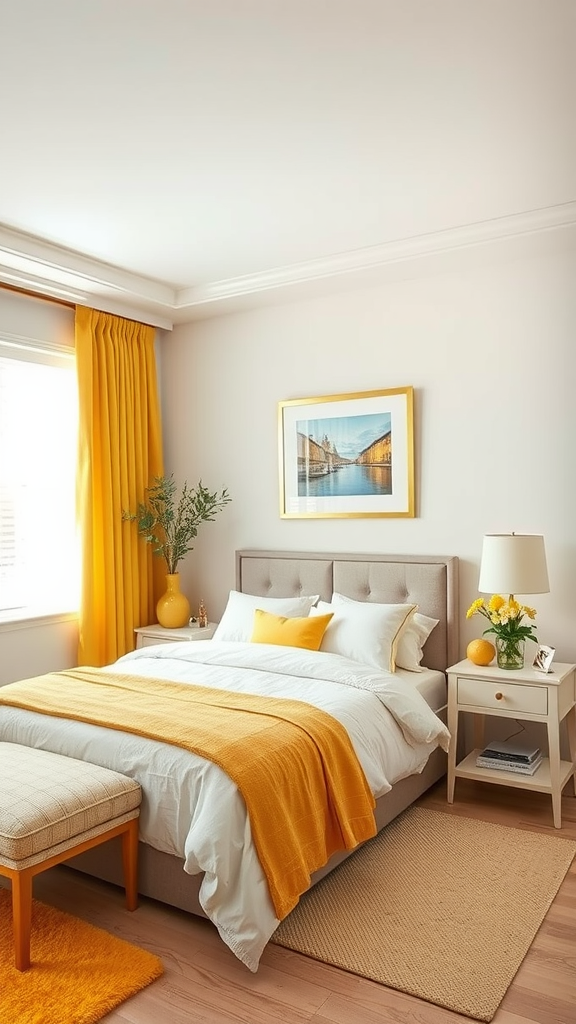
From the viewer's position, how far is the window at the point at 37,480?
173 inches

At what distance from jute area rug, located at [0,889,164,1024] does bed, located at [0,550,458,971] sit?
9.6 inches

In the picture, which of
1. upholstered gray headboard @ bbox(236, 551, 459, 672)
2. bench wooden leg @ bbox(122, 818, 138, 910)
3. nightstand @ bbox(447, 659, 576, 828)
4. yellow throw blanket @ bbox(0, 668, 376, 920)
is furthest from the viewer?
upholstered gray headboard @ bbox(236, 551, 459, 672)

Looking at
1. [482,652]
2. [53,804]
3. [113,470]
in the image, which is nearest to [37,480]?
[113,470]

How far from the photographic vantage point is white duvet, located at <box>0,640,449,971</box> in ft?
7.57

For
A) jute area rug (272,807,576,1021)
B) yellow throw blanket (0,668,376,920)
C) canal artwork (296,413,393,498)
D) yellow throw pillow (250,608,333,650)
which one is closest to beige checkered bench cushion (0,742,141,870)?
yellow throw blanket (0,668,376,920)

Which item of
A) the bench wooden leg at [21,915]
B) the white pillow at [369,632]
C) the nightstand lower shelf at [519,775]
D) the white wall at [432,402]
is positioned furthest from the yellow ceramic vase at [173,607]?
the bench wooden leg at [21,915]

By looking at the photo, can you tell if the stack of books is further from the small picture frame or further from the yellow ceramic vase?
the yellow ceramic vase

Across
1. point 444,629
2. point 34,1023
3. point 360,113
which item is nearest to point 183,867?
point 34,1023

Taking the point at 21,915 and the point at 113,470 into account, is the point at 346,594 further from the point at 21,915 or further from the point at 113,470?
the point at 21,915

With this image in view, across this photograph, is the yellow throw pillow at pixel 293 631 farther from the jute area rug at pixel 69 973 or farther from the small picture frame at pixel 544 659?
the jute area rug at pixel 69 973

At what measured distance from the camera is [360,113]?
2.66 m

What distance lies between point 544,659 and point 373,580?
3.50ft

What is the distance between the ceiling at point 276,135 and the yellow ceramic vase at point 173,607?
6.02ft

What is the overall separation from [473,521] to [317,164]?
6.44 feet
